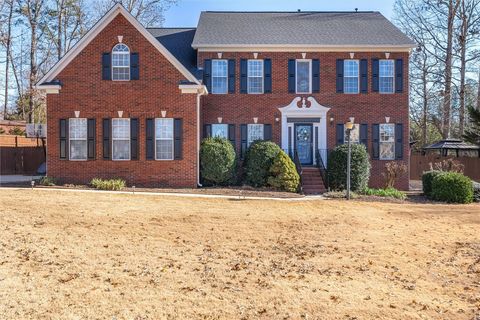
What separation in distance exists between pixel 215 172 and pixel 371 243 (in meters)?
9.33

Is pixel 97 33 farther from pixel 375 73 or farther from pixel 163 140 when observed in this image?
pixel 375 73

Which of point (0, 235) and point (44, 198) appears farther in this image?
point (44, 198)

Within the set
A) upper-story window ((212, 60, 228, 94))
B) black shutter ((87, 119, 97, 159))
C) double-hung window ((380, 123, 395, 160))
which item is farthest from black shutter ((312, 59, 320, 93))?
black shutter ((87, 119, 97, 159))

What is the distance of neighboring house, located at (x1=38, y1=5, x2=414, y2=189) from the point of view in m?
17.4

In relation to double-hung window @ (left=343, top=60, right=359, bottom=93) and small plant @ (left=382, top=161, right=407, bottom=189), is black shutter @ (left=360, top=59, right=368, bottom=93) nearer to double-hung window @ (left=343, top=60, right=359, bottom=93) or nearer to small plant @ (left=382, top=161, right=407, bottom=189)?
double-hung window @ (left=343, top=60, right=359, bottom=93)

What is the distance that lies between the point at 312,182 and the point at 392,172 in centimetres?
349

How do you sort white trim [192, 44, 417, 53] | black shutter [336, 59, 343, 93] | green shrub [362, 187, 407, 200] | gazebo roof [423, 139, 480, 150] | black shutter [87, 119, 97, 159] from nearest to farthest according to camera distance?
1. green shrub [362, 187, 407, 200]
2. black shutter [87, 119, 97, 159]
3. white trim [192, 44, 417, 53]
4. black shutter [336, 59, 343, 93]
5. gazebo roof [423, 139, 480, 150]

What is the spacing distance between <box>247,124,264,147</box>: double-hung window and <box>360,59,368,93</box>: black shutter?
15.9ft

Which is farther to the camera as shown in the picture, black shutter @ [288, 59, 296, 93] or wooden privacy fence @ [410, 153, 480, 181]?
wooden privacy fence @ [410, 153, 480, 181]

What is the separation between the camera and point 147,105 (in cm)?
1748

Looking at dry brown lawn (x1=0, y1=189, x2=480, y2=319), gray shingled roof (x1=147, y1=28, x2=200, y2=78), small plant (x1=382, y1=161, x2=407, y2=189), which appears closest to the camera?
dry brown lawn (x1=0, y1=189, x2=480, y2=319)

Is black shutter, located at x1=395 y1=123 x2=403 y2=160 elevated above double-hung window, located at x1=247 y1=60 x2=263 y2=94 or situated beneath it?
situated beneath

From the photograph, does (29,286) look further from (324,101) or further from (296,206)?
(324,101)

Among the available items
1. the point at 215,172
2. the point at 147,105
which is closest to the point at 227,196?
the point at 215,172
